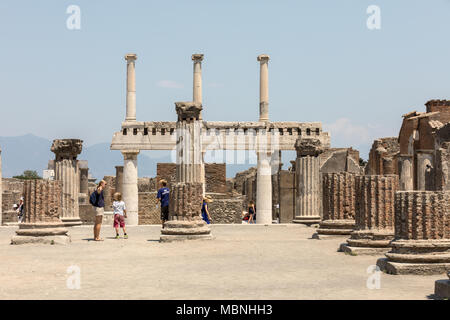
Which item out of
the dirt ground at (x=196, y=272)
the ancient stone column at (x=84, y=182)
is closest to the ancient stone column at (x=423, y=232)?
the dirt ground at (x=196, y=272)

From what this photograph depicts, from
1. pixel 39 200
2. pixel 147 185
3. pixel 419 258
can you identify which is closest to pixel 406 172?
pixel 39 200

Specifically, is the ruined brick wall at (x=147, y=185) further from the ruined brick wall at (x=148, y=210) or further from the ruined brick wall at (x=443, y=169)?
the ruined brick wall at (x=443, y=169)

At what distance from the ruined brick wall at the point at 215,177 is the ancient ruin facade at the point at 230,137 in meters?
7.10

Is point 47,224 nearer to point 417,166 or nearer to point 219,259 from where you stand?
A: point 219,259

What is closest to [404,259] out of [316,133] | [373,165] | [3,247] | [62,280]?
[62,280]

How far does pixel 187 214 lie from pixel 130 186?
533 inches

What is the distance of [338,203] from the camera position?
14.8 metres

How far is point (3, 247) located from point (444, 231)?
8.79m

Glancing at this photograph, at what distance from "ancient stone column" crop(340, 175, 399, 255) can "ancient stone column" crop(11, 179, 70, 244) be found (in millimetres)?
6431

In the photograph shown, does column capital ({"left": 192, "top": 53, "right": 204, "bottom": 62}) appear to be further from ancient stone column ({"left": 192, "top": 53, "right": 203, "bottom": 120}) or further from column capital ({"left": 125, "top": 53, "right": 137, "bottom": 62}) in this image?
column capital ({"left": 125, "top": 53, "right": 137, "bottom": 62})

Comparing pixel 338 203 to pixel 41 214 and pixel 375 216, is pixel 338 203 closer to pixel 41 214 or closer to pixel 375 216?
pixel 375 216

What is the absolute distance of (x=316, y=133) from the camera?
27.2 meters

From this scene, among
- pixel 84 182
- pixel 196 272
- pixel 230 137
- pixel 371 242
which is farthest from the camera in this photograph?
pixel 84 182

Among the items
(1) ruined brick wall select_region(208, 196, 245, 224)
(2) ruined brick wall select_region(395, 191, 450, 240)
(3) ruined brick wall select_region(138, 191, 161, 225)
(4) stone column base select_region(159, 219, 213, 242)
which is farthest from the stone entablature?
(2) ruined brick wall select_region(395, 191, 450, 240)
